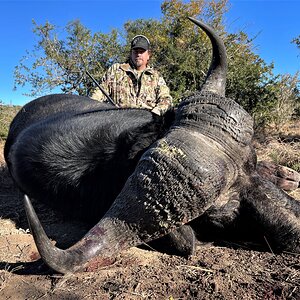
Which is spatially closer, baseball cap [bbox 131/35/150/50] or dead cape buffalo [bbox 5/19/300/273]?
dead cape buffalo [bbox 5/19/300/273]

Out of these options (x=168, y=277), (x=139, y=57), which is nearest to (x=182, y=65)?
(x=139, y=57)

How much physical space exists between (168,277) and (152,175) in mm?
774

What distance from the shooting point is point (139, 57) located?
7133 mm

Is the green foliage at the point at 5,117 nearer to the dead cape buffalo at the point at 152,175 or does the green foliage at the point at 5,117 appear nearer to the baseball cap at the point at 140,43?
the baseball cap at the point at 140,43

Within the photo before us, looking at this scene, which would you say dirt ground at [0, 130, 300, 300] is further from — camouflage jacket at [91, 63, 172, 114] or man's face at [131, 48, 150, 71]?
man's face at [131, 48, 150, 71]

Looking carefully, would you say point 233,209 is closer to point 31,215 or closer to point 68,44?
point 31,215

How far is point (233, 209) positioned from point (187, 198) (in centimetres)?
65

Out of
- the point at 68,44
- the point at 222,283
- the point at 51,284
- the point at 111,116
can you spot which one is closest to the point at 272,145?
the point at 111,116

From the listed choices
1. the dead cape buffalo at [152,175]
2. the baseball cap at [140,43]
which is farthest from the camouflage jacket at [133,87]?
the dead cape buffalo at [152,175]

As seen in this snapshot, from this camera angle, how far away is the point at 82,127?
11.7ft

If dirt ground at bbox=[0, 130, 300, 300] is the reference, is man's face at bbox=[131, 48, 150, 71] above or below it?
above

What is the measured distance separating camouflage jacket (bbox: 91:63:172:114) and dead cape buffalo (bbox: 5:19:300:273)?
2.94m

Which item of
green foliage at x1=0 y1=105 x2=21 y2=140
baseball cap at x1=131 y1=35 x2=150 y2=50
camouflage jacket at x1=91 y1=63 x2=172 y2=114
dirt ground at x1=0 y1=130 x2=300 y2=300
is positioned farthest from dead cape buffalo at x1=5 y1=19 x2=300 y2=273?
green foliage at x1=0 y1=105 x2=21 y2=140

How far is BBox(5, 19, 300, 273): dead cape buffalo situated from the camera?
2307 mm
